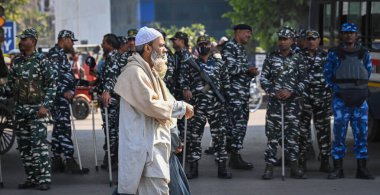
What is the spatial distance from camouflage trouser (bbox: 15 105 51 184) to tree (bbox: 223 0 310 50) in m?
16.6

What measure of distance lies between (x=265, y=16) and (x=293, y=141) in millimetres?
16887

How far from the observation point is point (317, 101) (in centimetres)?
1084

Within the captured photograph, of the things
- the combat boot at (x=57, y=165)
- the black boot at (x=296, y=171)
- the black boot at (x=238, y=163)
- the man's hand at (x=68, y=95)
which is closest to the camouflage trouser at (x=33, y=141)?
the man's hand at (x=68, y=95)

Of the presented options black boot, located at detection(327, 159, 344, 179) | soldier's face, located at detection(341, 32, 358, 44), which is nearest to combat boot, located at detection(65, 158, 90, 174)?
black boot, located at detection(327, 159, 344, 179)

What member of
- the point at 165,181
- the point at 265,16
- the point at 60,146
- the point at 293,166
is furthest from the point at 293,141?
the point at 265,16

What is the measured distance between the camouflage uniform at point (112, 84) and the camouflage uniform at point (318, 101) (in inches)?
96.2

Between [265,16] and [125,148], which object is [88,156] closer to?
[125,148]

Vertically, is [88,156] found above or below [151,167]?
below

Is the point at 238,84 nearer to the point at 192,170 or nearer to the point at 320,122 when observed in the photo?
the point at 320,122

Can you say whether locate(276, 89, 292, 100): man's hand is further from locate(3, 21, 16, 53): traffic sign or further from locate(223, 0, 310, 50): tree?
locate(223, 0, 310, 50): tree

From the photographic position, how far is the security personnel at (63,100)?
10.8 m

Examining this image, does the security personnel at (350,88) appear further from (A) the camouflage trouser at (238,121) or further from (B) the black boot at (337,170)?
(A) the camouflage trouser at (238,121)

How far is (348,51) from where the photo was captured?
10.1 m

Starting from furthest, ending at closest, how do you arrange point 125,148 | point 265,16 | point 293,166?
point 265,16 < point 293,166 < point 125,148
